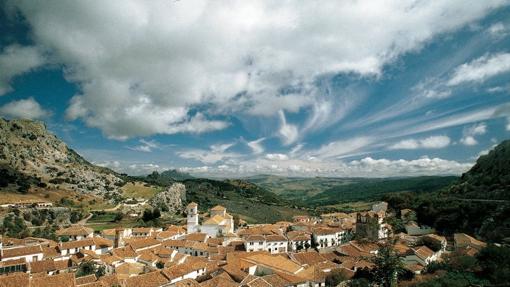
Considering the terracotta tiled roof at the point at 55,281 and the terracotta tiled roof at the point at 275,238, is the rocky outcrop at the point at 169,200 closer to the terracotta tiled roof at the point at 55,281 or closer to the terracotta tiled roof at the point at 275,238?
the terracotta tiled roof at the point at 275,238

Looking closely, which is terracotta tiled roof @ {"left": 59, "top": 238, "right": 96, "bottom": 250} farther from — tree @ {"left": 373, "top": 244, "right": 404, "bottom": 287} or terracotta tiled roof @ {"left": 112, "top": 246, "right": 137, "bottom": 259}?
tree @ {"left": 373, "top": 244, "right": 404, "bottom": 287}

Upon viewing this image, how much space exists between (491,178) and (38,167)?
16519cm

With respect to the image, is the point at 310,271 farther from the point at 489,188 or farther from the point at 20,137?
the point at 20,137

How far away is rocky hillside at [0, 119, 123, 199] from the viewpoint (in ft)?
423

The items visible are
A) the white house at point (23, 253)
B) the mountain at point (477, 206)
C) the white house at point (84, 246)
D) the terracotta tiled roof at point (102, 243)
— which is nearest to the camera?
the white house at point (23, 253)

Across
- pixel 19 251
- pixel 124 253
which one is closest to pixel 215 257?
pixel 124 253

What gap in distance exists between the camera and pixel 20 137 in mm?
163625

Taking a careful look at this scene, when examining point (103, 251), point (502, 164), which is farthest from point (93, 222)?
point (502, 164)

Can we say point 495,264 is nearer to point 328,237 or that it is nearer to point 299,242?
point 299,242

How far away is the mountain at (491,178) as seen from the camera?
7569 centimetres

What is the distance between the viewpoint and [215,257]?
1967 inches

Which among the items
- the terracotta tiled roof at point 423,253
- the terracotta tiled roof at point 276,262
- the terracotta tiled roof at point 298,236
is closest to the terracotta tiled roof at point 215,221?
the terracotta tiled roof at point 298,236

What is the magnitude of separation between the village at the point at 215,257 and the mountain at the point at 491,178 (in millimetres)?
19279

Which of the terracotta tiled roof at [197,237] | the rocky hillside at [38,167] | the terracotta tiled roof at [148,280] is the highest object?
the rocky hillside at [38,167]
